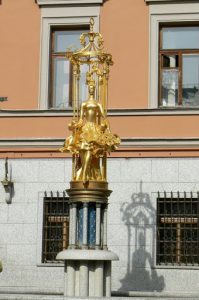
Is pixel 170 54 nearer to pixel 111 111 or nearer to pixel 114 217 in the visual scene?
pixel 111 111

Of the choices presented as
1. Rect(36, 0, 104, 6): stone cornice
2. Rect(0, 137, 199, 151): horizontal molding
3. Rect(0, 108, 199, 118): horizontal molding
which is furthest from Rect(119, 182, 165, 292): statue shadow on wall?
Rect(36, 0, 104, 6): stone cornice

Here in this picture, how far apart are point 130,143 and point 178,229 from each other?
186cm

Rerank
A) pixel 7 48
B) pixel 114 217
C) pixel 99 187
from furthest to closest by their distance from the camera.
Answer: pixel 7 48, pixel 114 217, pixel 99 187

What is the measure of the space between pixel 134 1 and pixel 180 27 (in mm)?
1043

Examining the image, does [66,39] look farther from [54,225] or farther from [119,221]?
[119,221]

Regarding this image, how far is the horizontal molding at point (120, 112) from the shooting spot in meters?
15.7

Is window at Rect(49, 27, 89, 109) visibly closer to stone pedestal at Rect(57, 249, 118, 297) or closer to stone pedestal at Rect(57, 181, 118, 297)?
stone pedestal at Rect(57, 181, 118, 297)

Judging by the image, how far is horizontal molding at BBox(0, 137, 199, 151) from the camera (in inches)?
613

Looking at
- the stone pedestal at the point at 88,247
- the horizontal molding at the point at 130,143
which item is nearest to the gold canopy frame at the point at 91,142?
the stone pedestal at the point at 88,247

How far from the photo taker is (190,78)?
53.5ft

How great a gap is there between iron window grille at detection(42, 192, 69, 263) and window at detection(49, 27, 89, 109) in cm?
197

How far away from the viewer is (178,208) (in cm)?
1555

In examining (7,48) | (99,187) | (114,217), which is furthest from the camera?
(7,48)

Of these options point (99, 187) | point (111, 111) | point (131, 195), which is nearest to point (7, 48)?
point (111, 111)
